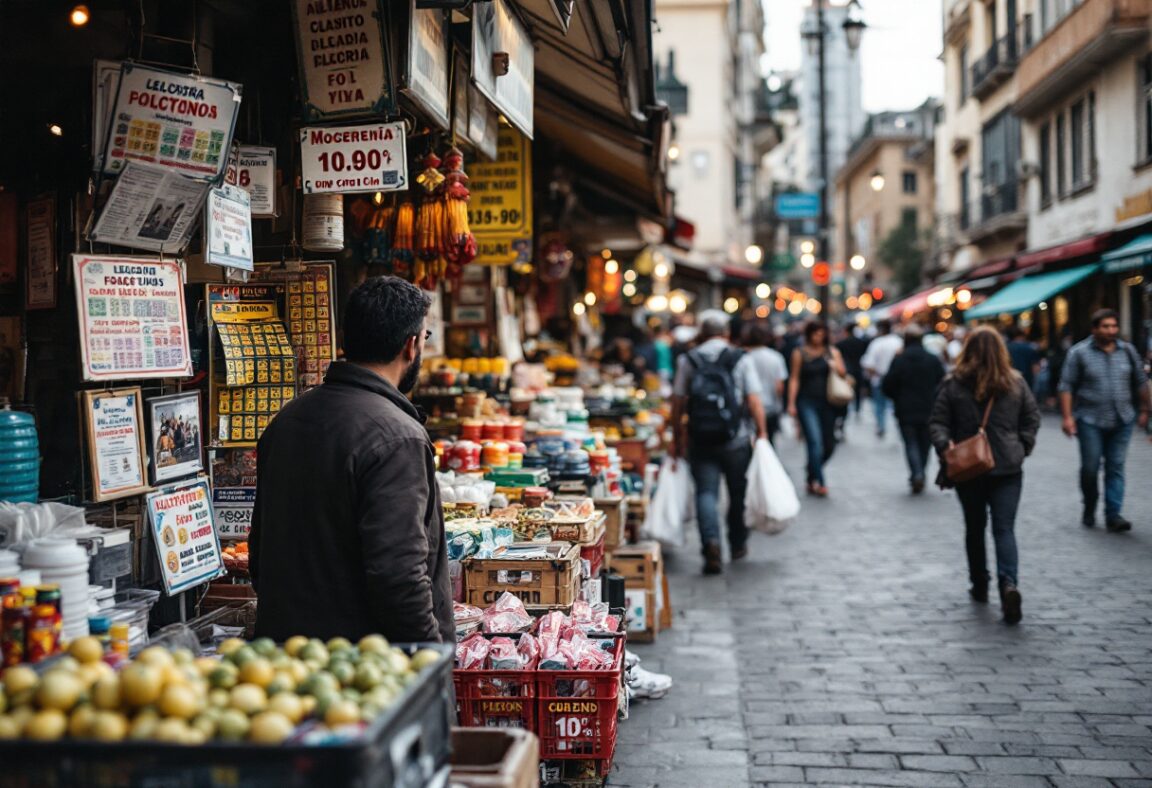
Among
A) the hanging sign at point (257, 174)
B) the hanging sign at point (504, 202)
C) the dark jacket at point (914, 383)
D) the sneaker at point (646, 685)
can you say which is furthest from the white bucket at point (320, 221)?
the dark jacket at point (914, 383)

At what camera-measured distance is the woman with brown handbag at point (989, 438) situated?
7266mm

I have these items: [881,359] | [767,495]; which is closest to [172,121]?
[767,495]

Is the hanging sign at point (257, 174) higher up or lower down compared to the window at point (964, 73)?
lower down

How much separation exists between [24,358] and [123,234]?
98cm

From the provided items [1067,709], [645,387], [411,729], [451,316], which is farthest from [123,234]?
[645,387]

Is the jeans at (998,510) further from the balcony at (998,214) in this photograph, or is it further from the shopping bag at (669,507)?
the balcony at (998,214)

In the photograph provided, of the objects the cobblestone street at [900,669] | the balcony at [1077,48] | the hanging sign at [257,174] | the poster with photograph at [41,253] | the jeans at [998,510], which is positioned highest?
the balcony at [1077,48]

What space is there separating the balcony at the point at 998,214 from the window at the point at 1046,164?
1.52 m

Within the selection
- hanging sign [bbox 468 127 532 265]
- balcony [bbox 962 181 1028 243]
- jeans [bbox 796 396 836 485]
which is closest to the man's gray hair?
hanging sign [bbox 468 127 532 265]

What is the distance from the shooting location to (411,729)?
245 cm

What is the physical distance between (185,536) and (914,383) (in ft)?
34.6

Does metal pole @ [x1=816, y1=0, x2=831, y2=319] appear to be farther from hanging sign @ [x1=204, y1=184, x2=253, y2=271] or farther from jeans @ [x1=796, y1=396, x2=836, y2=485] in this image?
hanging sign @ [x1=204, y1=184, x2=253, y2=271]

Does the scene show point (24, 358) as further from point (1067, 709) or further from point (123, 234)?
point (1067, 709)

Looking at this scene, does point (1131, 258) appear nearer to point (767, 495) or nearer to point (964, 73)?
point (767, 495)
